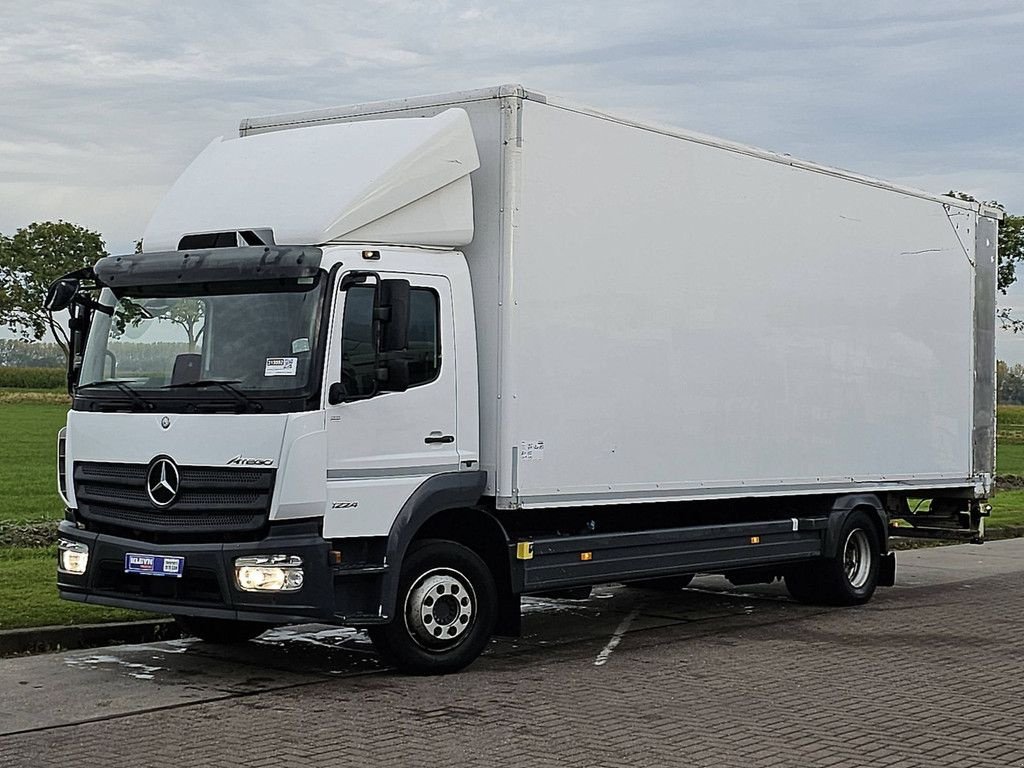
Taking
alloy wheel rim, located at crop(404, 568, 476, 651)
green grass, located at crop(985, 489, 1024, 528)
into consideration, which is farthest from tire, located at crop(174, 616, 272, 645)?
green grass, located at crop(985, 489, 1024, 528)

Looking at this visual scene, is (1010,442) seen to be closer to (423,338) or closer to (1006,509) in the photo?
(1006,509)

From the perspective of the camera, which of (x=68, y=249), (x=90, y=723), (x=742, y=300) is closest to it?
(x=90, y=723)

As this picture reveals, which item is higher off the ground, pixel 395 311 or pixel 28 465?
pixel 395 311

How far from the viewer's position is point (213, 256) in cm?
981

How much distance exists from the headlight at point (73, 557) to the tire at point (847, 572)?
6768mm

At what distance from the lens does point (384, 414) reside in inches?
383

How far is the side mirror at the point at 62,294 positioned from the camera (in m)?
10.4

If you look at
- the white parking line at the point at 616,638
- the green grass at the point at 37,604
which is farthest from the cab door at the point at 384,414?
the green grass at the point at 37,604

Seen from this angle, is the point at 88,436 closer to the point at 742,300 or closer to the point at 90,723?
the point at 90,723

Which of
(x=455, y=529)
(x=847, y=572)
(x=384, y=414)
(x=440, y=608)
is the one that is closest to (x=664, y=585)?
(x=847, y=572)

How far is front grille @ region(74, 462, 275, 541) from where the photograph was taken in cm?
938

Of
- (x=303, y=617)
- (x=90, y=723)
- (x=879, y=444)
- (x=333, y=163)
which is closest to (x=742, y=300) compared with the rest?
(x=879, y=444)

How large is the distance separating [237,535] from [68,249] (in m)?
83.4

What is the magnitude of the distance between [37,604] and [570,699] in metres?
4.75
